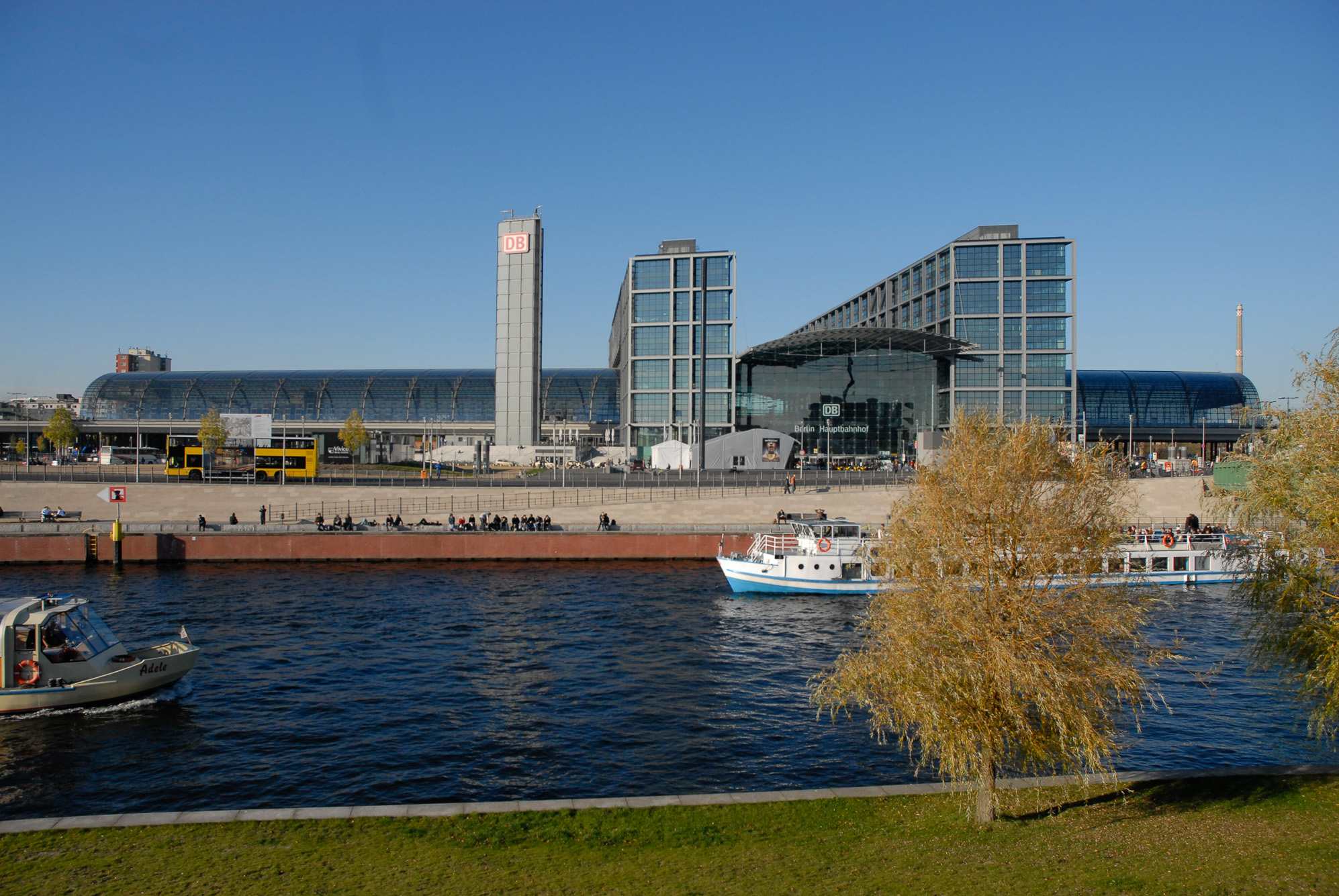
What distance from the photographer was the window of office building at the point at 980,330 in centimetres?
12175

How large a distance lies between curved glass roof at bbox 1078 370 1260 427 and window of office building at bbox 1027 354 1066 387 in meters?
53.2

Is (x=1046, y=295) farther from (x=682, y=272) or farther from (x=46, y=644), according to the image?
(x=46, y=644)

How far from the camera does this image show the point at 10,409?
629 ft

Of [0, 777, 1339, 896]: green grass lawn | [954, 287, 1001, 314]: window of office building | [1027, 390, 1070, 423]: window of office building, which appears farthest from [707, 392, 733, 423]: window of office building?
[0, 777, 1339, 896]: green grass lawn

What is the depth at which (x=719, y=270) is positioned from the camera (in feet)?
388

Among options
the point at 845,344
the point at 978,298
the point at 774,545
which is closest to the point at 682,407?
the point at 845,344

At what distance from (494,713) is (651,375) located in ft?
313

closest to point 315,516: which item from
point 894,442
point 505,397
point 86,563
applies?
point 86,563

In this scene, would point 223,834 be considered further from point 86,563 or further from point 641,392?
point 641,392

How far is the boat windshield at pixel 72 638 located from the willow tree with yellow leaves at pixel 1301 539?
3392cm

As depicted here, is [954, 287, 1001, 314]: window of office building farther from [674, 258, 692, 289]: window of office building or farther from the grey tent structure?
[674, 258, 692, 289]: window of office building

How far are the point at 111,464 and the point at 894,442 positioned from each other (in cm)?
10542

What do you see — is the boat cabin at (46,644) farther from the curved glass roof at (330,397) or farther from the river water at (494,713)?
the curved glass roof at (330,397)

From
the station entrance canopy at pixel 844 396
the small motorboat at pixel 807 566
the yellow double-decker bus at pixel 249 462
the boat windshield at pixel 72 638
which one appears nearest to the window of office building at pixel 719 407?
the station entrance canopy at pixel 844 396
